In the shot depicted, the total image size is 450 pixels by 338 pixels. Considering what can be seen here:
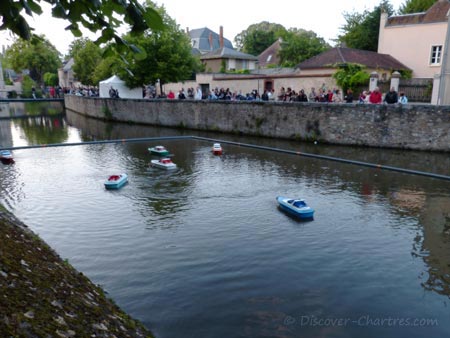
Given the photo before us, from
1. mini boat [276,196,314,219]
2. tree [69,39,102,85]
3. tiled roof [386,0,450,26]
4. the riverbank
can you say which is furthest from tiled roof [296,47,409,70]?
tree [69,39,102,85]

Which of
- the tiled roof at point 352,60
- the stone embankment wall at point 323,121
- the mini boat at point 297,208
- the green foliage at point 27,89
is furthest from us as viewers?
the green foliage at point 27,89

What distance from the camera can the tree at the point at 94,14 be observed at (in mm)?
3434

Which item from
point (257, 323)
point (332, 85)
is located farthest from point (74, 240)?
point (332, 85)

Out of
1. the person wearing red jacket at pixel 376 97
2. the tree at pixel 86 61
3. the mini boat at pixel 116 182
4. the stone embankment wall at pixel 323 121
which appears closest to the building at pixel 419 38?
the person wearing red jacket at pixel 376 97

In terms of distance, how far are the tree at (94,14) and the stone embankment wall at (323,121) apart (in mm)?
20720

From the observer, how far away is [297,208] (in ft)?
37.9

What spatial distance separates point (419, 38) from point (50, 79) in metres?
79.0

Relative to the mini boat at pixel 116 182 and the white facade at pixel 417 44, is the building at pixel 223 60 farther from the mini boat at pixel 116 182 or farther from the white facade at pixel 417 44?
the mini boat at pixel 116 182

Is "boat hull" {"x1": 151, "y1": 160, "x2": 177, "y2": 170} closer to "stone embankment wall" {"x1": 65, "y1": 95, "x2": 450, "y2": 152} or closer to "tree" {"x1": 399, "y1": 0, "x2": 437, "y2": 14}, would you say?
"stone embankment wall" {"x1": 65, "y1": 95, "x2": 450, "y2": 152}

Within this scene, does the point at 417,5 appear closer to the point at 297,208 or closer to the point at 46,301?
the point at 297,208

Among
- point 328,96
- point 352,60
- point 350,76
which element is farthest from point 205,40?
point 328,96

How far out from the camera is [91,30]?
155 inches

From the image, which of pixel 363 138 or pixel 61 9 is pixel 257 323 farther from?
pixel 363 138

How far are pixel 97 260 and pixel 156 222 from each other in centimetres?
264
